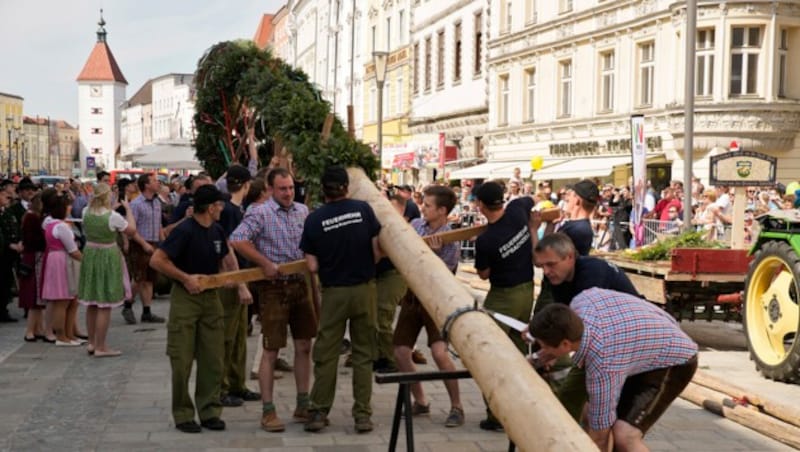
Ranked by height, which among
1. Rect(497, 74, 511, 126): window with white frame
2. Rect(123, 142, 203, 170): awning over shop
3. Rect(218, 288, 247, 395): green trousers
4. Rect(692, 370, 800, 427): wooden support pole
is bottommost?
Rect(692, 370, 800, 427): wooden support pole

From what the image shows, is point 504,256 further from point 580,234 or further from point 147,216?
point 147,216

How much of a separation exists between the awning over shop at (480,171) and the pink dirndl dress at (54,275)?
2501 centimetres

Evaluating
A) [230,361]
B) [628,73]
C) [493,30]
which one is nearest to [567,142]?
[628,73]

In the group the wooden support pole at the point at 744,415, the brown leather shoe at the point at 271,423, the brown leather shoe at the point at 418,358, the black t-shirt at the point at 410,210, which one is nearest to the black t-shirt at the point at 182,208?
the black t-shirt at the point at 410,210

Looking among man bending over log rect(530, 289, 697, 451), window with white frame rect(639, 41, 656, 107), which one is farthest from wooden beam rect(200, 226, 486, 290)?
window with white frame rect(639, 41, 656, 107)

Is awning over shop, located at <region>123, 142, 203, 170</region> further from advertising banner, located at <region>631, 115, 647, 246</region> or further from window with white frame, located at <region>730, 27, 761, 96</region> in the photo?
window with white frame, located at <region>730, 27, 761, 96</region>

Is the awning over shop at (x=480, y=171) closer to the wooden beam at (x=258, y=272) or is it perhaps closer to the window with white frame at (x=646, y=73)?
the window with white frame at (x=646, y=73)

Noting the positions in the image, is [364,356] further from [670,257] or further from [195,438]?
[670,257]

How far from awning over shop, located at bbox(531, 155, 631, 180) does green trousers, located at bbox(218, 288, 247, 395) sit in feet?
66.4

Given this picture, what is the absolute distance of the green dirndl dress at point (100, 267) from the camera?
1105 cm

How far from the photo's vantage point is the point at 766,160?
12367mm

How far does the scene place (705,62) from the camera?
85.4 ft

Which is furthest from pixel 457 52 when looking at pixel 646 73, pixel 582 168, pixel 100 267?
pixel 100 267

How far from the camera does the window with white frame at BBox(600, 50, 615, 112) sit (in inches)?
1201
